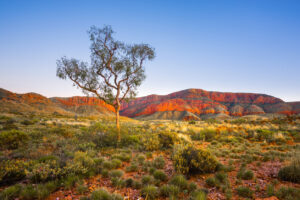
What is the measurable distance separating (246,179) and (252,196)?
136 centimetres

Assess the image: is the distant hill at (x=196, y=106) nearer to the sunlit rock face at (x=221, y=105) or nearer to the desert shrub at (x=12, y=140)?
the sunlit rock face at (x=221, y=105)

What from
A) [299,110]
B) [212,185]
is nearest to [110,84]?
[212,185]

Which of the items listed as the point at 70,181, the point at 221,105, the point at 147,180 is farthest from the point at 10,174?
the point at 221,105

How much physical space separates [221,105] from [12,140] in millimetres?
124394

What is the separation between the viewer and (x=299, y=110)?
83188mm

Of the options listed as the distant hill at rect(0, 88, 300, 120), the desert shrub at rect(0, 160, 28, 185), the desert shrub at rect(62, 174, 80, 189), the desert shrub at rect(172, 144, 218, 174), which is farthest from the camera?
the distant hill at rect(0, 88, 300, 120)

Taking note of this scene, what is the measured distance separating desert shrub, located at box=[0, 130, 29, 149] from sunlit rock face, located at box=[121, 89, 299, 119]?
8480cm

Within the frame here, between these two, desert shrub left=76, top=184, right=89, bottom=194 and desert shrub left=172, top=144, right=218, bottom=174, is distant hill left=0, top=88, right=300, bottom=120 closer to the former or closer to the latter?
desert shrub left=76, top=184, right=89, bottom=194

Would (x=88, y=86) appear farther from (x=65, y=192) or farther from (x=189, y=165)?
(x=189, y=165)

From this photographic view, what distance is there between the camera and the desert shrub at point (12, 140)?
787cm

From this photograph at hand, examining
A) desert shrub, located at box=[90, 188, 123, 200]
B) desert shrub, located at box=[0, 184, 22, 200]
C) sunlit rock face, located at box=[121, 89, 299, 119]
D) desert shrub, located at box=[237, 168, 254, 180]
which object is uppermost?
sunlit rock face, located at box=[121, 89, 299, 119]

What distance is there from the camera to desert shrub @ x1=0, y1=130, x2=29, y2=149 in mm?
7870

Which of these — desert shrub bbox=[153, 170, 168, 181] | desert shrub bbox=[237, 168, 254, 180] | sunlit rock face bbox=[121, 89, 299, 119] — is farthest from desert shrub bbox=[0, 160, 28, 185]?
Answer: sunlit rock face bbox=[121, 89, 299, 119]

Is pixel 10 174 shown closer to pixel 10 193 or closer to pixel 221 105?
pixel 10 193
